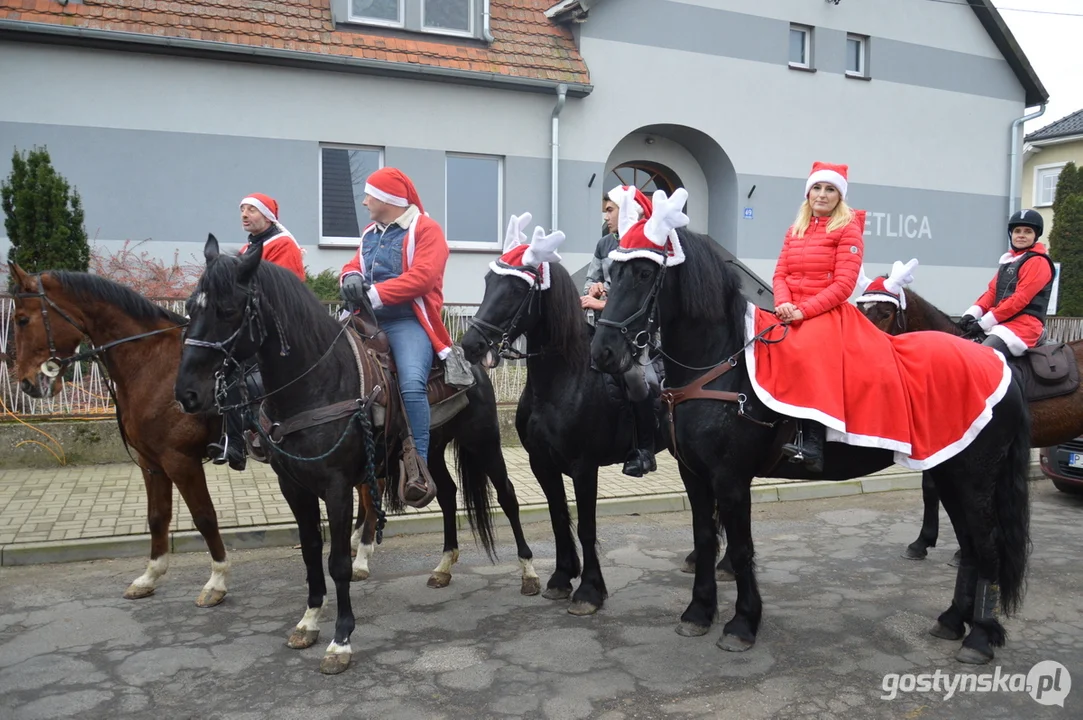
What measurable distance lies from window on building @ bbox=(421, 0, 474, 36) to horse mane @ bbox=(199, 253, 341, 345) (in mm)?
10518

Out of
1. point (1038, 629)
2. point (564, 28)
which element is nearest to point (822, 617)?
point (1038, 629)

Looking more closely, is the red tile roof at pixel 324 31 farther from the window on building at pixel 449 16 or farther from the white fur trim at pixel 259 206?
the white fur trim at pixel 259 206

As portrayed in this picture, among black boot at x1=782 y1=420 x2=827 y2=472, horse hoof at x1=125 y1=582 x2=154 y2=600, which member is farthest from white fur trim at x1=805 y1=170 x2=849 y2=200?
horse hoof at x1=125 y1=582 x2=154 y2=600

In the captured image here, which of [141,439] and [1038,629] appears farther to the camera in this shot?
[141,439]

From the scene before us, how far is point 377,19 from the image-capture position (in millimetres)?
13055

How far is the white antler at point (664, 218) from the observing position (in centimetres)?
392

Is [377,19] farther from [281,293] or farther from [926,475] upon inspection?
[926,475]

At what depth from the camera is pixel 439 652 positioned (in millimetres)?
4180

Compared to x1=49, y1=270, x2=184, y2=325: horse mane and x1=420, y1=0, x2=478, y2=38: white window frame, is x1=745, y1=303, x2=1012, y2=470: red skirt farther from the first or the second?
x1=420, y1=0, x2=478, y2=38: white window frame

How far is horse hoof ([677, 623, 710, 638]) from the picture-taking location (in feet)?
14.4

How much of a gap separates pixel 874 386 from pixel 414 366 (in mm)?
2461

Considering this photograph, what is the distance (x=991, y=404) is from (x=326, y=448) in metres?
3.41

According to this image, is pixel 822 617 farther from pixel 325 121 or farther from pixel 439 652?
pixel 325 121

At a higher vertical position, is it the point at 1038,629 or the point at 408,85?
the point at 408,85
